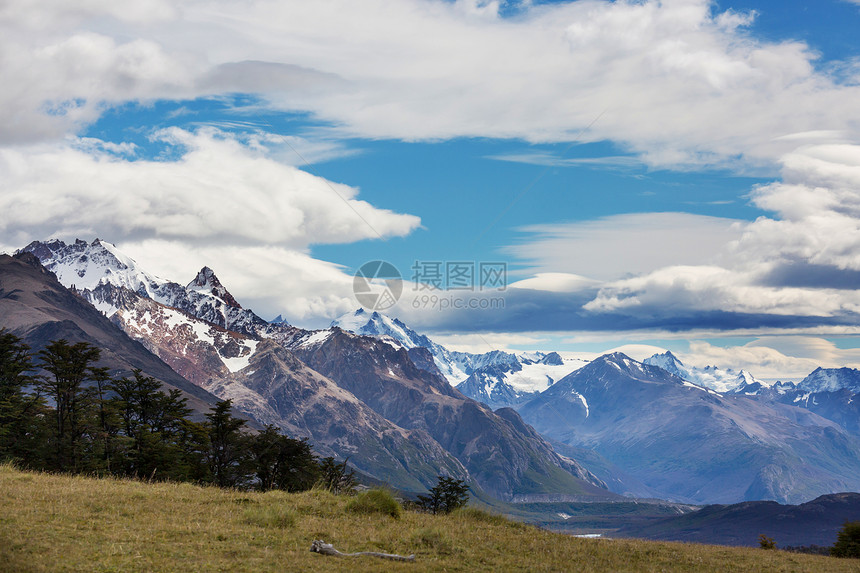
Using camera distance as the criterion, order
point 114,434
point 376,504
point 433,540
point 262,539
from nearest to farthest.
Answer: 1. point 262,539
2. point 433,540
3. point 376,504
4. point 114,434

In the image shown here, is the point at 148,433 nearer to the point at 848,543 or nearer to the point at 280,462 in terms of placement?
the point at 280,462

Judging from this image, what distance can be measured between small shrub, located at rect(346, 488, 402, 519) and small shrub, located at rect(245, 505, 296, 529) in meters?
4.15

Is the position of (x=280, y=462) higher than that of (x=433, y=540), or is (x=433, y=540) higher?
(x=433, y=540)

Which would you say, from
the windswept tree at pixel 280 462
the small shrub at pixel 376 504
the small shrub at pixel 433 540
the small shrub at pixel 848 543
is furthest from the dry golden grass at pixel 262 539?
the windswept tree at pixel 280 462

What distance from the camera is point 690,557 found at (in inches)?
1227

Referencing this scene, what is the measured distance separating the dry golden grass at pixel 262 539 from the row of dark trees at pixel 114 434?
24.7 m

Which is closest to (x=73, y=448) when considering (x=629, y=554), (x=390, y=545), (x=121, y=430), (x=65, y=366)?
(x=65, y=366)

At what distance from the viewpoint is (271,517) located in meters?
28.7

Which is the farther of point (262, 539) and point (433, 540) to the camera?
point (433, 540)

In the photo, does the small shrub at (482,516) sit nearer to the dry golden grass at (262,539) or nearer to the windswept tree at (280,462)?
the dry golden grass at (262,539)

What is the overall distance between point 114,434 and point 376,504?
38.8 metres

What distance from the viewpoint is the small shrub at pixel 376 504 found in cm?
3297

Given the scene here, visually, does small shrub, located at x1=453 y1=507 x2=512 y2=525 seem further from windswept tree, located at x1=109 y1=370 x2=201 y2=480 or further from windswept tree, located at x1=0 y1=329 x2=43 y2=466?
windswept tree, located at x1=0 y1=329 x2=43 y2=466

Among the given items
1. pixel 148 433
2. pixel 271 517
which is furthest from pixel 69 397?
pixel 271 517
